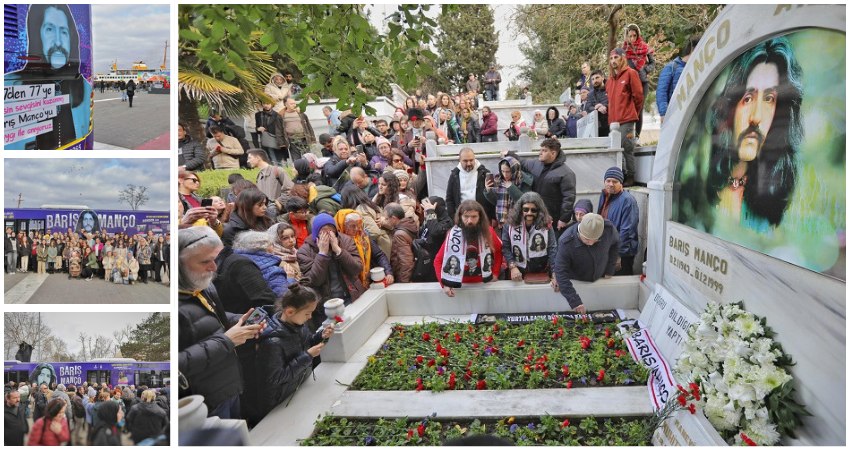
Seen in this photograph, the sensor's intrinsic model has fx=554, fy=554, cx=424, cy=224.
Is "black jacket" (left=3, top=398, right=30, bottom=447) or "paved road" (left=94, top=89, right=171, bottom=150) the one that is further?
"paved road" (left=94, top=89, right=171, bottom=150)

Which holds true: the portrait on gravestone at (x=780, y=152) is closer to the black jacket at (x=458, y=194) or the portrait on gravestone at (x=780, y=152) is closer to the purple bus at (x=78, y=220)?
the black jacket at (x=458, y=194)

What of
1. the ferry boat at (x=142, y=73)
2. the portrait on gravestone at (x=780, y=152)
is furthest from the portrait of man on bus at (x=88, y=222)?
the portrait on gravestone at (x=780, y=152)

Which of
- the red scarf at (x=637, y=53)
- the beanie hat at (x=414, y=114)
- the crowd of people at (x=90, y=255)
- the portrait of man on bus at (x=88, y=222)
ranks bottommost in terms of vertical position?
the crowd of people at (x=90, y=255)

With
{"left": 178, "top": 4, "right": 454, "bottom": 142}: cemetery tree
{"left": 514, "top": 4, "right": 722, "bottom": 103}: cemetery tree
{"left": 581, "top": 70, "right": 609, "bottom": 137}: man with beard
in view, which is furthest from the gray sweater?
{"left": 581, "top": 70, "right": 609, "bottom": 137}: man with beard

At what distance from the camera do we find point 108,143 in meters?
3.00

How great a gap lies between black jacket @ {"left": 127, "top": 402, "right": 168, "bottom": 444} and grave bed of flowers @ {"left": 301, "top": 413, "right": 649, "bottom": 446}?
3.30 feet

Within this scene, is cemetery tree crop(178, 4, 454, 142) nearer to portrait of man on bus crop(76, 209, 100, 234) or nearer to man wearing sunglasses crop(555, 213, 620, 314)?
portrait of man on bus crop(76, 209, 100, 234)

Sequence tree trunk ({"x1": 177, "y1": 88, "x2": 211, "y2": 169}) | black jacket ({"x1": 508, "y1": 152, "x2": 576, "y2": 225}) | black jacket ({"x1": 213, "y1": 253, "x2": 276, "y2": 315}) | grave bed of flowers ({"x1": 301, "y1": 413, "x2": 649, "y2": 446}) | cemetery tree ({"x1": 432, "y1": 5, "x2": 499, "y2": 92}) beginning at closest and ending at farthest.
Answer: grave bed of flowers ({"x1": 301, "y1": 413, "x2": 649, "y2": 446})
black jacket ({"x1": 213, "y1": 253, "x2": 276, "y2": 315})
black jacket ({"x1": 508, "y1": 152, "x2": 576, "y2": 225})
tree trunk ({"x1": 177, "y1": 88, "x2": 211, "y2": 169})
cemetery tree ({"x1": 432, "y1": 5, "x2": 499, "y2": 92})

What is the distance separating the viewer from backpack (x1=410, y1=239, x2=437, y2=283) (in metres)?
6.62

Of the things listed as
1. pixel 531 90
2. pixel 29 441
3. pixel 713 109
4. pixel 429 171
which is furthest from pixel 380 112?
pixel 29 441

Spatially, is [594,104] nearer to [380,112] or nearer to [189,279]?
[189,279]

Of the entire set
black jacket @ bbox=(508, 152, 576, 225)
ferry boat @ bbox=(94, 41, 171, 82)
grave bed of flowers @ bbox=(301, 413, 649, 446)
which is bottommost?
grave bed of flowers @ bbox=(301, 413, 649, 446)

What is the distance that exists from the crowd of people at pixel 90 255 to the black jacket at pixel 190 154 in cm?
589

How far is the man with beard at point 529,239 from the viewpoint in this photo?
5.94 m
